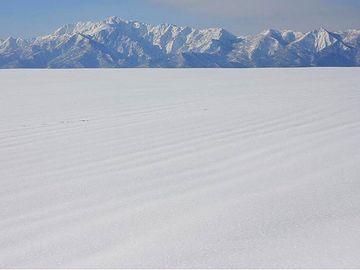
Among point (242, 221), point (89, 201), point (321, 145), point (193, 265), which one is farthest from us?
point (321, 145)

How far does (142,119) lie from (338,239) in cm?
409

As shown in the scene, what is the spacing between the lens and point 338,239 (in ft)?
6.70

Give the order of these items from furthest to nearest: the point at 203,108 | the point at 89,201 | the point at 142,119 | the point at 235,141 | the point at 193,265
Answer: the point at 203,108 < the point at 142,119 < the point at 235,141 < the point at 89,201 < the point at 193,265

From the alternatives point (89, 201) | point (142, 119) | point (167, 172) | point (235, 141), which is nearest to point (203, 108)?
point (142, 119)

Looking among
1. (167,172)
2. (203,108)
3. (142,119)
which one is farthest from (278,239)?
(203,108)

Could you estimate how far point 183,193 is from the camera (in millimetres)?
2781

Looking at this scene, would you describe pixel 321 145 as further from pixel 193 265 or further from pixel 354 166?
pixel 193 265

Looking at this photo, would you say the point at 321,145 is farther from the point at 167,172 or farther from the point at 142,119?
the point at 142,119

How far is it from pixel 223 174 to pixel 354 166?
94 cm

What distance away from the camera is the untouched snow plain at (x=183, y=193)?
6.45ft

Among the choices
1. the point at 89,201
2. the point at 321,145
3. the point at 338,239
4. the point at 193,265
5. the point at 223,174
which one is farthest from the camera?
the point at 321,145

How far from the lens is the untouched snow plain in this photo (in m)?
1.97

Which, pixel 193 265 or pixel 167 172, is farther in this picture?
pixel 167 172

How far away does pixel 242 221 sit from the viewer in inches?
90.4
